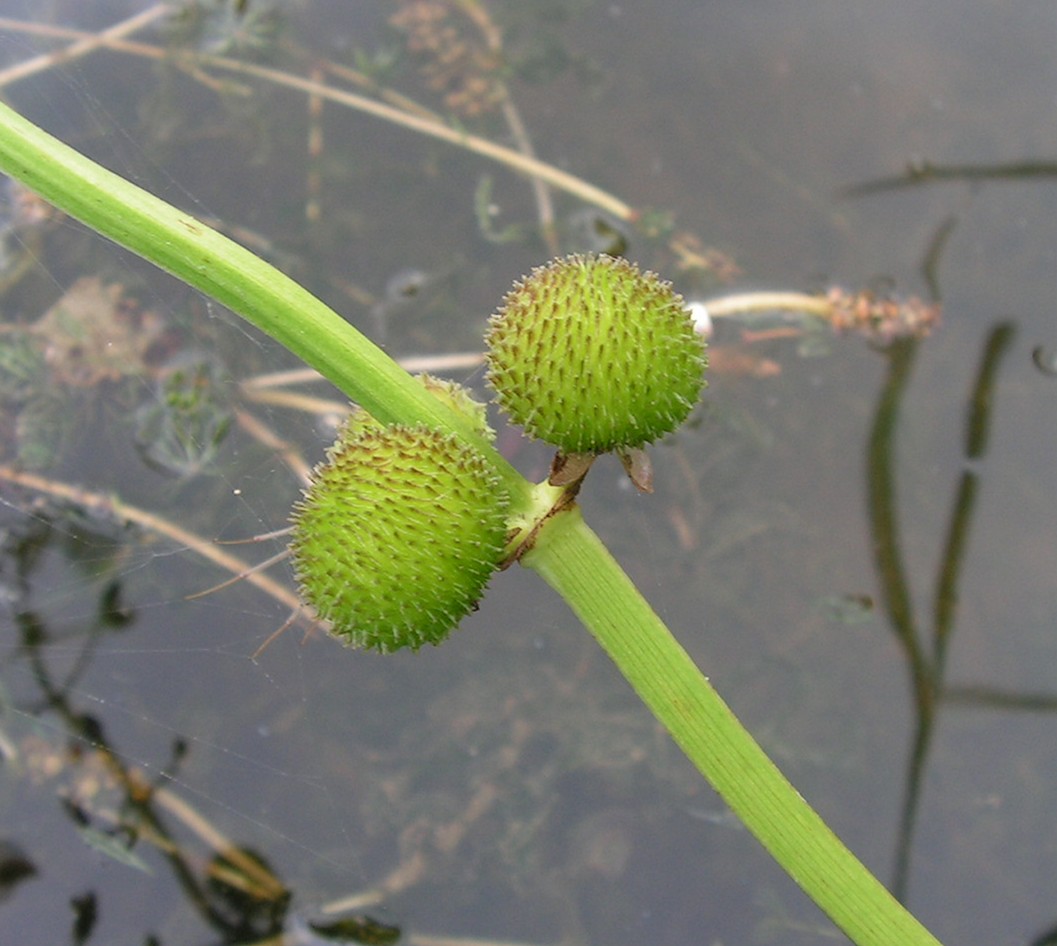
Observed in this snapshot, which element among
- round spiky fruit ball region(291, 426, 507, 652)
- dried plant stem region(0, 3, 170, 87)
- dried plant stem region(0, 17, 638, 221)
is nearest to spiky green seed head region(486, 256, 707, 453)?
round spiky fruit ball region(291, 426, 507, 652)

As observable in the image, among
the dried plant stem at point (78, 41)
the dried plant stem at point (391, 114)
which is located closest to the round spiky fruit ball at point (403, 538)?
the dried plant stem at point (391, 114)

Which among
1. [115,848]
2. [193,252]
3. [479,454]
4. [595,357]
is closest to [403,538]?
[479,454]

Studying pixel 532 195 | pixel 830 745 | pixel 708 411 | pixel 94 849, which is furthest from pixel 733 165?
pixel 94 849

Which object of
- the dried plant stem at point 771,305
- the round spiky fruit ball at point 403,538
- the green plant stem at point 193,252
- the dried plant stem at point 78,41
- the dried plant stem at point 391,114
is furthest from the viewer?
the dried plant stem at point 391,114

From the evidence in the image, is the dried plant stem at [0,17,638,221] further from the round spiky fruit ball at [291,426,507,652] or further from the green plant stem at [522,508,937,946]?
the green plant stem at [522,508,937,946]

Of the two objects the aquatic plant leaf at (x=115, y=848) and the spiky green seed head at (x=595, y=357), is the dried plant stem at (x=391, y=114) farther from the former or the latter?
the aquatic plant leaf at (x=115, y=848)

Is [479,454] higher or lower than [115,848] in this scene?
higher

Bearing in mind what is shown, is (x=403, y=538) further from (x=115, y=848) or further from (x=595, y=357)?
(x=115, y=848)
